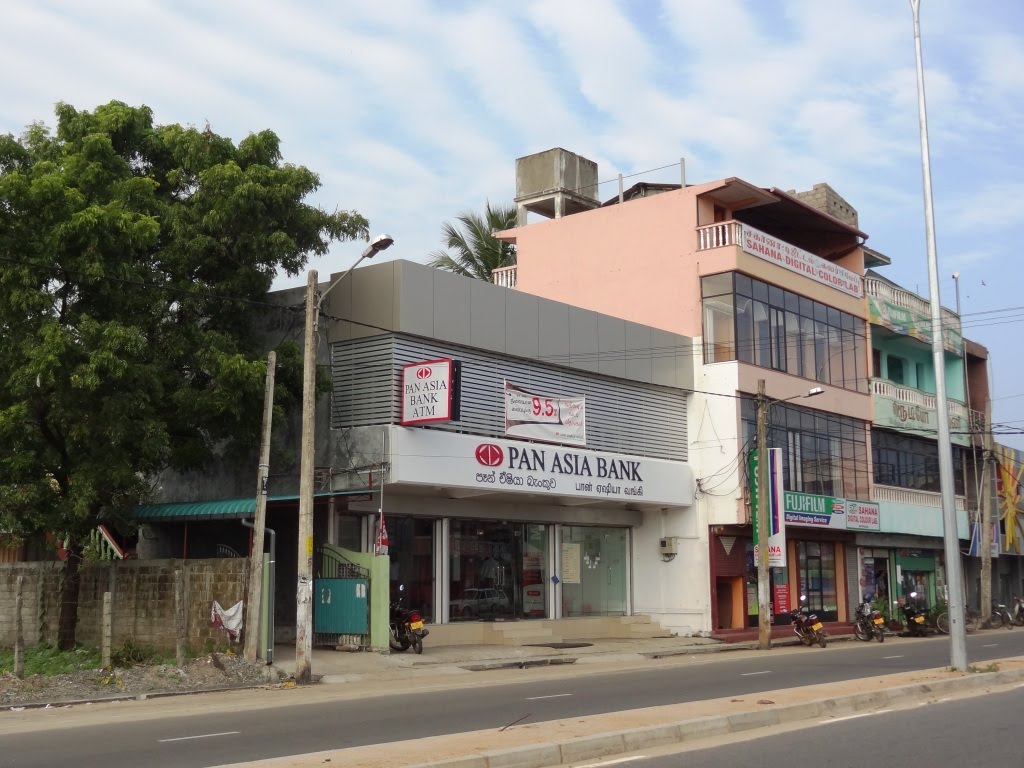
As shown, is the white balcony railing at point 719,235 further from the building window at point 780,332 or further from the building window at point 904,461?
the building window at point 904,461

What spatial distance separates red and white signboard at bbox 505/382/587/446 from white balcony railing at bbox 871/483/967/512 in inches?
576

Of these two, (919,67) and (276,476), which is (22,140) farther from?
(919,67)

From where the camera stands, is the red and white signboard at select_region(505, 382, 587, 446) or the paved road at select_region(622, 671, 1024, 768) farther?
the red and white signboard at select_region(505, 382, 587, 446)

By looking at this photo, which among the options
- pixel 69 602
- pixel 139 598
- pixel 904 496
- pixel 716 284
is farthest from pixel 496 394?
pixel 904 496

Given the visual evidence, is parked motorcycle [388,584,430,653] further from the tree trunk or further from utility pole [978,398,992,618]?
utility pole [978,398,992,618]

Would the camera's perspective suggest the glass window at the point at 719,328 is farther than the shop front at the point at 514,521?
Yes

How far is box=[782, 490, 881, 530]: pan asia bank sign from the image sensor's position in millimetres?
31953

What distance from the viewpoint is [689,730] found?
1142cm

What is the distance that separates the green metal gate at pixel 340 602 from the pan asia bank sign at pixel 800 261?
611 inches

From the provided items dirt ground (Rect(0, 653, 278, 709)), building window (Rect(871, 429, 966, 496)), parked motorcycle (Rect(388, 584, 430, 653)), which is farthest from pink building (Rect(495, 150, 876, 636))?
dirt ground (Rect(0, 653, 278, 709))

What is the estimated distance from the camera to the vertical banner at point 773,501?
29712mm

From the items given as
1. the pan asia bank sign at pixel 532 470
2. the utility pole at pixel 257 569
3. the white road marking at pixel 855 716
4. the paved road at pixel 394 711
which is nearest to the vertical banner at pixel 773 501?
the pan asia bank sign at pixel 532 470

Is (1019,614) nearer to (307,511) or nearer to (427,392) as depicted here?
(427,392)

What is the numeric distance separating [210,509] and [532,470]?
733 centimetres
